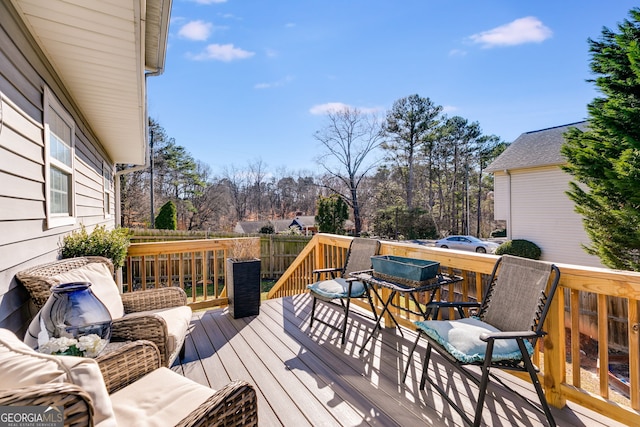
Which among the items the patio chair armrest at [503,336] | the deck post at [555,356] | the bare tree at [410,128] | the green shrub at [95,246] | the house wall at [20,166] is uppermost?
the bare tree at [410,128]

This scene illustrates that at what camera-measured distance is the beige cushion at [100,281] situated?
2.25 meters

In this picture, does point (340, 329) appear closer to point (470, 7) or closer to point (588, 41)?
point (588, 41)

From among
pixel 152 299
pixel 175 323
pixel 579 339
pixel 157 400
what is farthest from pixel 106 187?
pixel 579 339

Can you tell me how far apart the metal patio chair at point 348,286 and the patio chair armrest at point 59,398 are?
7.63 feet

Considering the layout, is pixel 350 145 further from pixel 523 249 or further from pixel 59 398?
pixel 59 398

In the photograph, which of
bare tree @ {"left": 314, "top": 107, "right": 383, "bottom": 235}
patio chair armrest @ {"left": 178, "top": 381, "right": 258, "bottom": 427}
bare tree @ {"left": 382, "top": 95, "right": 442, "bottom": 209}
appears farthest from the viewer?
bare tree @ {"left": 382, "top": 95, "right": 442, "bottom": 209}

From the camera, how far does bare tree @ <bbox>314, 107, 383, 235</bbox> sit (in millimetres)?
19812

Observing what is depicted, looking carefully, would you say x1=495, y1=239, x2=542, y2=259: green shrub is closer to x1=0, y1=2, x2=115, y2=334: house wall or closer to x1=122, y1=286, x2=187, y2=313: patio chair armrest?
x1=122, y1=286, x2=187, y2=313: patio chair armrest

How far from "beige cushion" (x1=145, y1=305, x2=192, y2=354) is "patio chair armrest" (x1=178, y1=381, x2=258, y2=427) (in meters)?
1.07

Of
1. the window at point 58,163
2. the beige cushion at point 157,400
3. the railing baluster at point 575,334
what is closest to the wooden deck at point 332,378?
the railing baluster at point 575,334

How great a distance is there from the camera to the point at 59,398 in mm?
792

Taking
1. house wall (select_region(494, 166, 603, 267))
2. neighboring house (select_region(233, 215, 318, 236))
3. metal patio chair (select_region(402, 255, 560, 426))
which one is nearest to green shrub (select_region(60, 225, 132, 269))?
metal patio chair (select_region(402, 255, 560, 426))

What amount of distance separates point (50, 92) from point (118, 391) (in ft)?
8.98

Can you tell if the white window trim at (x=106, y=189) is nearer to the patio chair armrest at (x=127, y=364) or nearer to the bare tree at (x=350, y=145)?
the patio chair armrest at (x=127, y=364)
